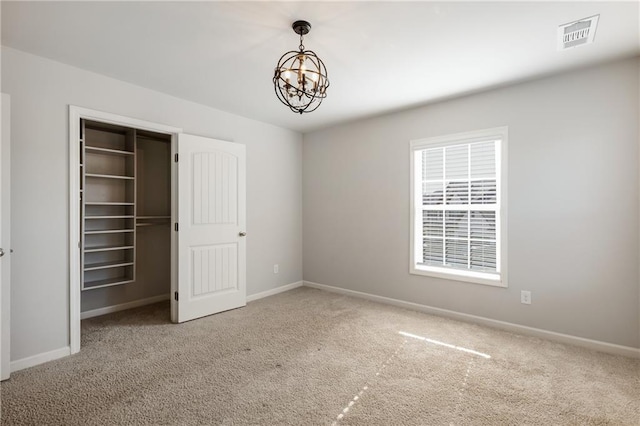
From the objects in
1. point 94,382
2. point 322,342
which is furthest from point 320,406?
point 94,382

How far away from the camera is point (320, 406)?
6.50 ft

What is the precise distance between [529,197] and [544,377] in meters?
1.62

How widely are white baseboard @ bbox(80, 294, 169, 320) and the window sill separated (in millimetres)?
3496

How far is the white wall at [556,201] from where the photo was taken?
8.64 feet

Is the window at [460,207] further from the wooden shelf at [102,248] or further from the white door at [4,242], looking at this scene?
the white door at [4,242]

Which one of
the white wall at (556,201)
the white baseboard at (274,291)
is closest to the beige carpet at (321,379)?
the white wall at (556,201)

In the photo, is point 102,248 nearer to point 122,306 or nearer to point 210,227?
point 122,306

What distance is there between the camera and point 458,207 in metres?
3.61

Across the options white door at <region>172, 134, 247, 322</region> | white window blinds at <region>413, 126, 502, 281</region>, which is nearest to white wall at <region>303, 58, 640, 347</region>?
white window blinds at <region>413, 126, 502, 281</region>

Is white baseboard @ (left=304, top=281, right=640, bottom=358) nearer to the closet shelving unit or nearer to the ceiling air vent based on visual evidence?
the ceiling air vent

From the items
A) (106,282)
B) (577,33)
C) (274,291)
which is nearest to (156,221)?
(106,282)

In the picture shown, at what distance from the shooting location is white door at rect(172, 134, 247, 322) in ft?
11.4

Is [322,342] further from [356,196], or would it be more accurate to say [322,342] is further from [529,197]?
[529,197]

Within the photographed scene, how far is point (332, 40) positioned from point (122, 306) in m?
3.99
